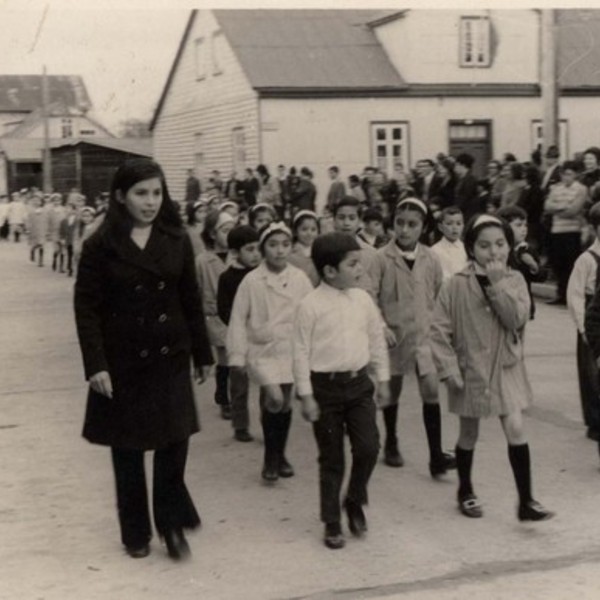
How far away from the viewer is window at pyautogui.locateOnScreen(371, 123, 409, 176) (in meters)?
30.3

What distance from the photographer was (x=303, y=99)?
29797 millimetres

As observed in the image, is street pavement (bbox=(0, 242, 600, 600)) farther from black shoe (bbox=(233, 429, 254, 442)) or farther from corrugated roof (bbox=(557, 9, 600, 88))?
corrugated roof (bbox=(557, 9, 600, 88))

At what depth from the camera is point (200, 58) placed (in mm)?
34844

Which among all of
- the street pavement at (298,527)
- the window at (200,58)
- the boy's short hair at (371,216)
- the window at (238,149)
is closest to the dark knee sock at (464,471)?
the street pavement at (298,527)

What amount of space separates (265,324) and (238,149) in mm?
25680

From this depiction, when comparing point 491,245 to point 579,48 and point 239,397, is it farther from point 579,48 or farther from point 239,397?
point 579,48

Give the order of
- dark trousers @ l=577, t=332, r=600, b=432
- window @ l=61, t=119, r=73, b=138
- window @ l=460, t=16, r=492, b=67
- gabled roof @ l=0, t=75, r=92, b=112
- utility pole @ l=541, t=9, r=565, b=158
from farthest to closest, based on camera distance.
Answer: gabled roof @ l=0, t=75, r=92, b=112 → window @ l=61, t=119, r=73, b=138 → window @ l=460, t=16, r=492, b=67 → utility pole @ l=541, t=9, r=565, b=158 → dark trousers @ l=577, t=332, r=600, b=432

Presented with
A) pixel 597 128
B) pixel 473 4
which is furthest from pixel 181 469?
pixel 597 128

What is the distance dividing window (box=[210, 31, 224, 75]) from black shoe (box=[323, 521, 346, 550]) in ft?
93.5

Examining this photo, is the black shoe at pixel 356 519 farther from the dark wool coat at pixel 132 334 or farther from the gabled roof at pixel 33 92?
the gabled roof at pixel 33 92

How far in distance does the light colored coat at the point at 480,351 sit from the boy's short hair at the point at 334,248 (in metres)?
0.58

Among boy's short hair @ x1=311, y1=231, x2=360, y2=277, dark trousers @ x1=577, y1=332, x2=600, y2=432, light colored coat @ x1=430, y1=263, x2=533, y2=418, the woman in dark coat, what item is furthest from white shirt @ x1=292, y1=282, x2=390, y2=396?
dark trousers @ x1=577, y1=332, x2=600, y2=432

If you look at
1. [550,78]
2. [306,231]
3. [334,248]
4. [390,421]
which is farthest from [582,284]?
[550,78]

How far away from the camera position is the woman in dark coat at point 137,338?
4883 mm
